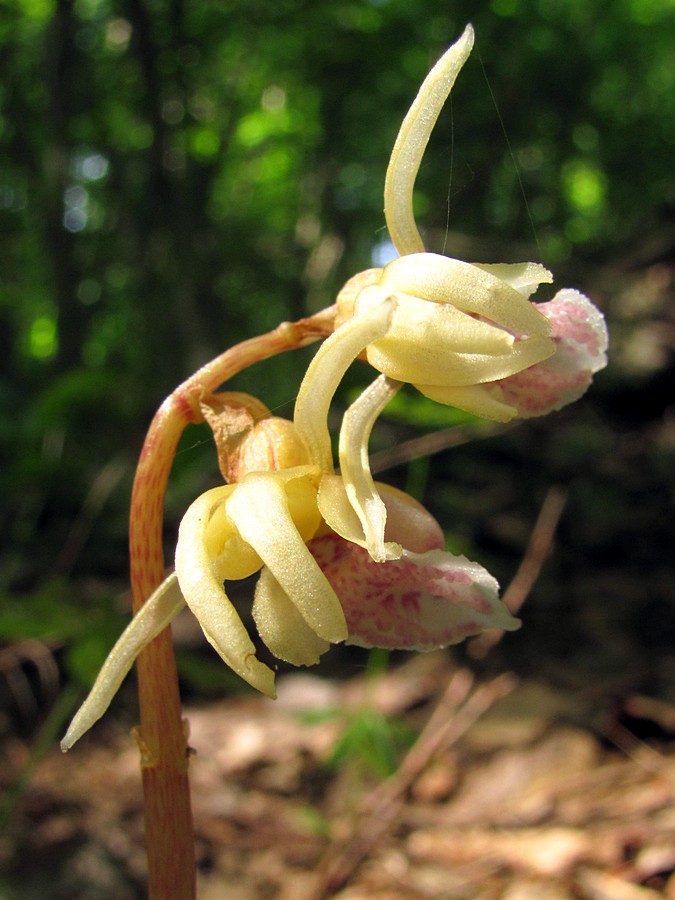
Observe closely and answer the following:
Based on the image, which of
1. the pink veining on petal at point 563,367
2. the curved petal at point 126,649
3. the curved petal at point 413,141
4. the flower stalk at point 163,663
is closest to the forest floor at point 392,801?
the flower stalk at point 163,663

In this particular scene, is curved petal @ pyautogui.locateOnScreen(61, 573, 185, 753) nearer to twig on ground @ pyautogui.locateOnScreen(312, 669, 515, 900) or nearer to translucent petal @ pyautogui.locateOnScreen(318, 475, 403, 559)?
translucent petal @ pyautogui.locateOnScreen(318, 475, 403, 559)

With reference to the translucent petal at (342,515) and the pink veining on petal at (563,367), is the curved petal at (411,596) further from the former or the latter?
the pink veining on petal at (563,367)

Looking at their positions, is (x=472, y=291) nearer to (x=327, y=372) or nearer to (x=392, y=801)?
(x=327, y=372)

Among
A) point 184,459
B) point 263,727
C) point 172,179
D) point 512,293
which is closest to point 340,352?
point 512,293

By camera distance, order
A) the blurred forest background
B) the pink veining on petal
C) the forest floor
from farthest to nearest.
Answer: the blurred forest background → the forest floor → the pink veining on petal

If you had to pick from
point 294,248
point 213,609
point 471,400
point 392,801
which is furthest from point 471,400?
point 294,248

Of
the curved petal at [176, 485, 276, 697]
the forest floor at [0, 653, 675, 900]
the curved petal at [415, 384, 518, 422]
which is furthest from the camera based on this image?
the forest floor at [0, 653, 675, 900]

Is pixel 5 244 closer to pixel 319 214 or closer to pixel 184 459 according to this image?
pixel 319 214

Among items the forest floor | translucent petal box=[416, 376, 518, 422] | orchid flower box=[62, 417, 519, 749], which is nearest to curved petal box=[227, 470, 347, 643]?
orchid flower box=[62, 417, 519, 749]

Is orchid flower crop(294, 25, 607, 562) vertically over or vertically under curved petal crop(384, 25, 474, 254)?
under
